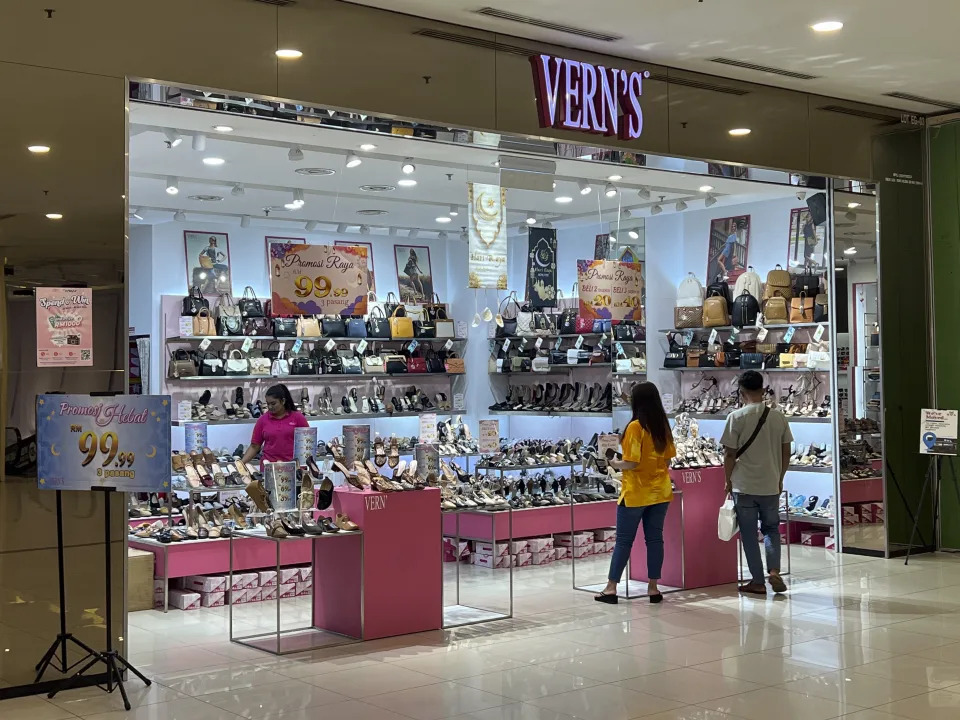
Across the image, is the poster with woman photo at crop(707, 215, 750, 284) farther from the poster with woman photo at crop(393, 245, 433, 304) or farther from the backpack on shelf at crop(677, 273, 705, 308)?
the poster with woman photo at crop(393, 245, 433, 304)

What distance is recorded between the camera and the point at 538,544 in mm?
9672

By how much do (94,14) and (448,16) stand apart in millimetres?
2221

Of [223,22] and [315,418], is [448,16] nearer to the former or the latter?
[223,22]

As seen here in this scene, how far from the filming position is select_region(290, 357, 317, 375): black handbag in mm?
12625

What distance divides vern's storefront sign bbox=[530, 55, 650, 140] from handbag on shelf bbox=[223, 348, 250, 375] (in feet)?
18.8

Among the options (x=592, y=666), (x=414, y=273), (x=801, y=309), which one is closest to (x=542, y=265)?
(x=801, y=309)

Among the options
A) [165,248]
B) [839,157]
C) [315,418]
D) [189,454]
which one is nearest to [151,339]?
[165,248]

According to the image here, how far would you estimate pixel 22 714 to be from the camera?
5.19m

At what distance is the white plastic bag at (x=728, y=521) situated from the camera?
798 centimetres

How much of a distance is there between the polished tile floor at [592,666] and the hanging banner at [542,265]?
427 cm

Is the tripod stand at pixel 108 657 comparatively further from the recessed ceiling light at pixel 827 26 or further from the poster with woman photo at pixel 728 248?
the poster with woman photo at pixel 728 248

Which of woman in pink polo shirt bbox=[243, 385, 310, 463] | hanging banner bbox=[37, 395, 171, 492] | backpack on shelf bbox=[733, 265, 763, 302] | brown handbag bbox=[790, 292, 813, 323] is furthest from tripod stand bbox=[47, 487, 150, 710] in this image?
backpack on shelf bbox=[733, 265, 763, 302]

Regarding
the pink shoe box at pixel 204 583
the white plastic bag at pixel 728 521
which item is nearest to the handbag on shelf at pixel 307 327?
the pink shoe box at pixel 204 583

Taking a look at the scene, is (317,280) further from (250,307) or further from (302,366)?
(302,366)
